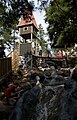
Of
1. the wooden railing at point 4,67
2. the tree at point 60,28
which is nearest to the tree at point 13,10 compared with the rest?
the wooden railing at point 4,67

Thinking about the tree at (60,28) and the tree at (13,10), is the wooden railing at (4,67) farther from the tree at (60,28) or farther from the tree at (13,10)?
the tree at (60,28)

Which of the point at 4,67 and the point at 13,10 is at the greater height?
the point at 13,10

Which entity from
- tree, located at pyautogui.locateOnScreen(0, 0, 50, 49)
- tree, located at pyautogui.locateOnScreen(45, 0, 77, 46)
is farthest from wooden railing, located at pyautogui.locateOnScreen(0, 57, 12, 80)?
tree, located at pyautogui.locateOnScreen(45, 0, 77, 46)

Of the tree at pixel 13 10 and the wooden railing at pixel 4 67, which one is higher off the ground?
the tree at pixel 13 10

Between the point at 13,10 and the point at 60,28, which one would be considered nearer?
the point at 13,10

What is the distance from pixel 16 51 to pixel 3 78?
285 inches

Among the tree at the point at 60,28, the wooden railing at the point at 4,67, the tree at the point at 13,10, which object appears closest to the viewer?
the tree at the point at 13,10

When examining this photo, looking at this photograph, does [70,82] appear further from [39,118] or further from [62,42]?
[62,42]

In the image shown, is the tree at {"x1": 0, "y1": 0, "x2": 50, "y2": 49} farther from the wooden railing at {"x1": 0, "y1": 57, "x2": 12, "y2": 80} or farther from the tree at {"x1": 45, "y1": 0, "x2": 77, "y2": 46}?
the tree at {"x1": 45, "y1": 0, "x2": 77, "y2": 46}

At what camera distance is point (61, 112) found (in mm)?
12109

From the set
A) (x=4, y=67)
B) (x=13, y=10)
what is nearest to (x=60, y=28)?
(x=4, y=67)

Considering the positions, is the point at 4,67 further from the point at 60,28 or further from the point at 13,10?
the point at 60,28

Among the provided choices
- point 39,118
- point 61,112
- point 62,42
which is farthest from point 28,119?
point 62,42

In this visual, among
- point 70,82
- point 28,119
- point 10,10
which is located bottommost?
point 28,119
